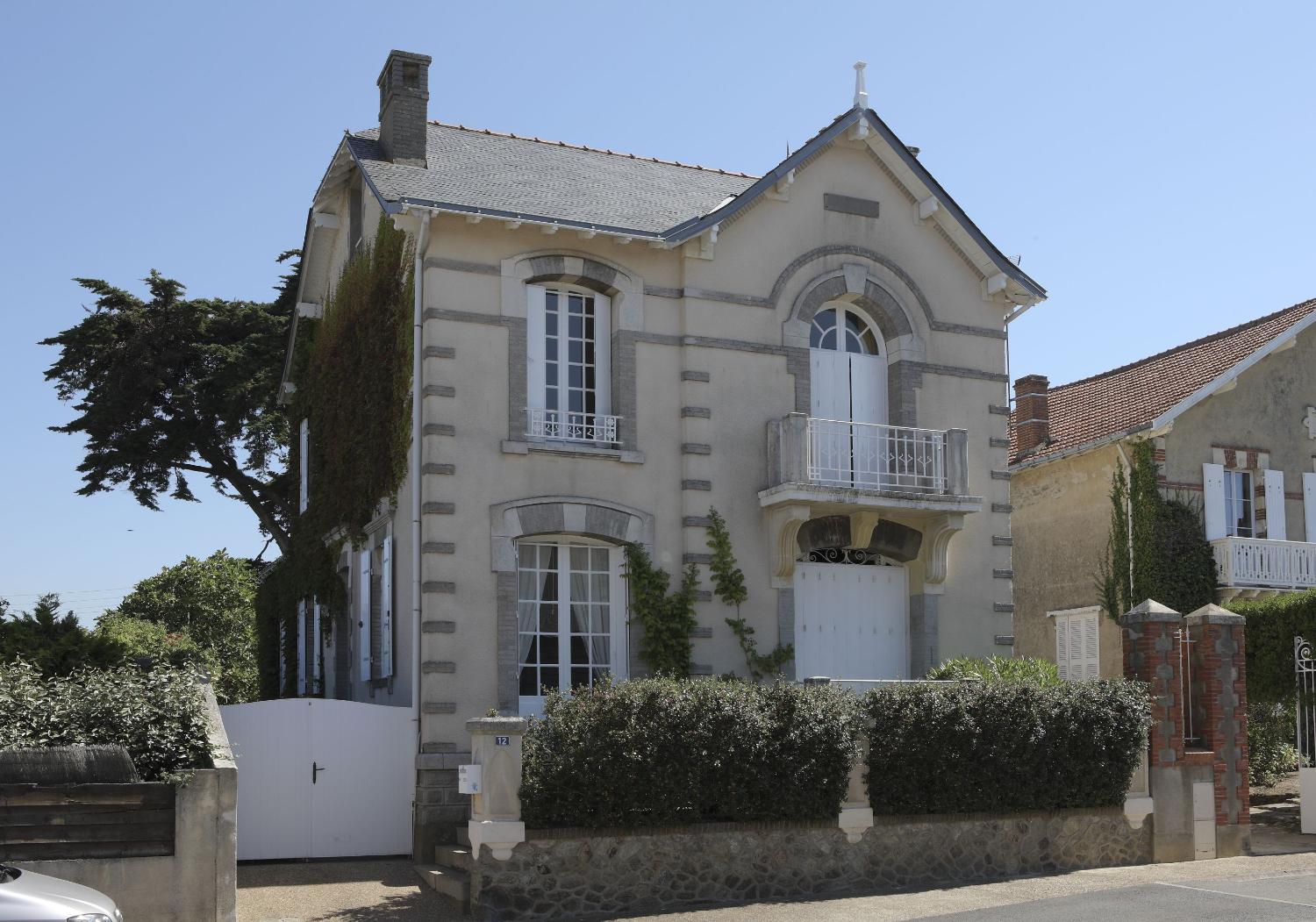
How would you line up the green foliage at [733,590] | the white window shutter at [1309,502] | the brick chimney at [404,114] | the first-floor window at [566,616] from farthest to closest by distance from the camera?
the white window shutter at [1309,502] → the brick chimney at [404,114] → the green foliage at [733,590] → the first-floor window at [566,616]

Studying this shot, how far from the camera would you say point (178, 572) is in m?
41.7

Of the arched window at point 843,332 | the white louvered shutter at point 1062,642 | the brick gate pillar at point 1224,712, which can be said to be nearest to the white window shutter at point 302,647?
the arched window at point 843,332

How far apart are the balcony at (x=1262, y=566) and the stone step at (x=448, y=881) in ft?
44.8

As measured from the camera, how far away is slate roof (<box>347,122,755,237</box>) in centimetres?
1638

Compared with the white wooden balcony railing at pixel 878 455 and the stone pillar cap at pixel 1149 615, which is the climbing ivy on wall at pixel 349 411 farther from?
the stone pillar cap at pixel 1149 615

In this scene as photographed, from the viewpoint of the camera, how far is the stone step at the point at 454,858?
13.4 metres

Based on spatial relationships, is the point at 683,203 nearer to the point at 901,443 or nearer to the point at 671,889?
the point at 901,443

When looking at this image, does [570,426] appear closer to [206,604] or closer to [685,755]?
[685,755]

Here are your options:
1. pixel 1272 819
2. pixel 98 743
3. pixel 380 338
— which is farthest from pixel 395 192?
pixel 1272 819

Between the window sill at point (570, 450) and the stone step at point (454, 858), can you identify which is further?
the window sill at point (570, 450)

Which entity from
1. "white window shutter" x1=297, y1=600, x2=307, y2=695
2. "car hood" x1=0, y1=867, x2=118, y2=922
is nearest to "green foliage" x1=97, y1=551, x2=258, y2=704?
"white window shutter" x1=297, y1=600, x2=307, y2=695

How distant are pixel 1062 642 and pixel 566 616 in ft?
35.4

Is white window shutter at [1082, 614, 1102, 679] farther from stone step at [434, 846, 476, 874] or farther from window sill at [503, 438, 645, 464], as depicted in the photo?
stone step at [434, 846, 476, 874]

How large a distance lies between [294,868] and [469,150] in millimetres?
9214
